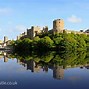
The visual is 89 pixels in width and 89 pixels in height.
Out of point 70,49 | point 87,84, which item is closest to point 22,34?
point 70,49

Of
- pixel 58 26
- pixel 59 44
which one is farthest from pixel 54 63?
pixel 58 26

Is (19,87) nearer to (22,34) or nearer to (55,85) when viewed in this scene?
(55,85)

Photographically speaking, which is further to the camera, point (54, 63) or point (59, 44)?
point (59, 44)

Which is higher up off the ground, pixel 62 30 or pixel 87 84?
pixel 62 30

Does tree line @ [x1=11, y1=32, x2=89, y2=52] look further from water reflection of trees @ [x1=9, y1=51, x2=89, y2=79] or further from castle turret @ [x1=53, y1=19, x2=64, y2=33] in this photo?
water reflection of trees @ [x1=9, y1=51, x2=89, y2=79]

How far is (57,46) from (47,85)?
5209 cm

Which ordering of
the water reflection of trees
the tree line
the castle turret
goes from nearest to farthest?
the water reflection of trees → the tree line → the castle turret

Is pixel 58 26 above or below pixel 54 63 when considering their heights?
above

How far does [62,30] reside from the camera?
82625 millimetres

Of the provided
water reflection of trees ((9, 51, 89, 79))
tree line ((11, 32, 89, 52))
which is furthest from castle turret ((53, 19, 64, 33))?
water reflection of trees ((9, 51, 89, 79))

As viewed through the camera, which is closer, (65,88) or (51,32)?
(65,88)

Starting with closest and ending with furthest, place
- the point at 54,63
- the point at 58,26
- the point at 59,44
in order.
Result: the point at 54,63 → the point at 59,44 → the point at 58,26

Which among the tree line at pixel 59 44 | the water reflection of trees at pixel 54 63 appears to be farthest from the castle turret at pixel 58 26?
the water reflection of trees at pixel 54 63

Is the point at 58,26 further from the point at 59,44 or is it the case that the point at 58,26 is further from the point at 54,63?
the point at 54,63
